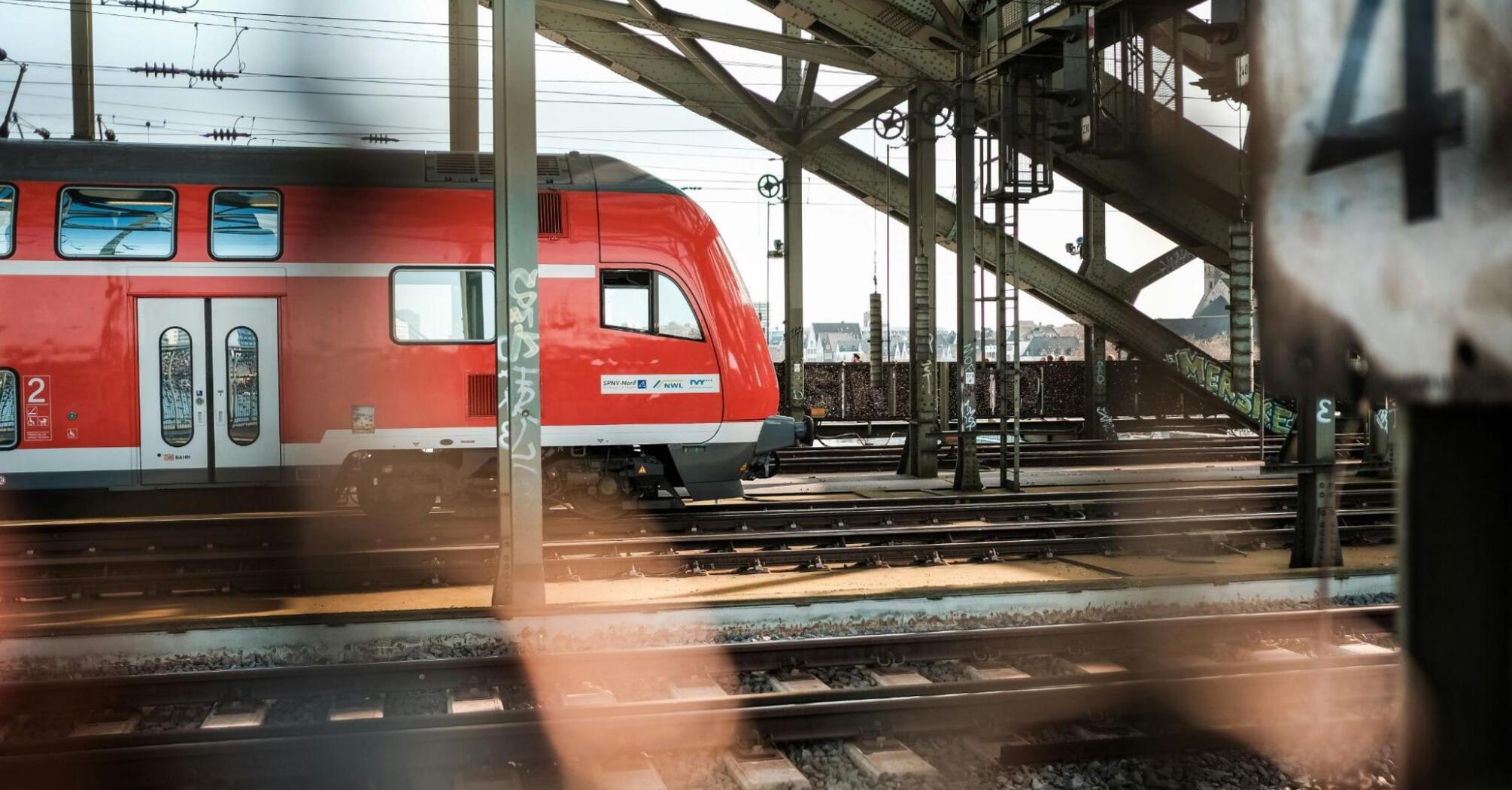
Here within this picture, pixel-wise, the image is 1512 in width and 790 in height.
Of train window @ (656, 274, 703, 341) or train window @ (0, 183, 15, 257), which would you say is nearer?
train window @ (0, 183, 15, 257)

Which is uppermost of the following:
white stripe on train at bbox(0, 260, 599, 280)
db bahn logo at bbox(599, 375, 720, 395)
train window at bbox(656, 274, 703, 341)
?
white stripe on train at bbox(0, 260, 599, 280)

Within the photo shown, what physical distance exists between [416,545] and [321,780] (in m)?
5.59

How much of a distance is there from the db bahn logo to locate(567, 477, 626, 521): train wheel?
95cm

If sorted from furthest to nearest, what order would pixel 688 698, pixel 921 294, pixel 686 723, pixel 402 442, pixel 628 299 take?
pixel 921 294, pixel 628 299, pixel 402 442, pixel 688 698, pixel 686 723

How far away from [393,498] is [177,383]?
2.19 metres

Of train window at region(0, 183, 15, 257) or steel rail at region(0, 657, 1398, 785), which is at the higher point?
train window at region(0, 183, 15, 257)

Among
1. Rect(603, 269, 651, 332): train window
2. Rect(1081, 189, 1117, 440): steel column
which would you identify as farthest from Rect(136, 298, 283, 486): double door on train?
Rect(1081, 189, 1117, 440): steel column

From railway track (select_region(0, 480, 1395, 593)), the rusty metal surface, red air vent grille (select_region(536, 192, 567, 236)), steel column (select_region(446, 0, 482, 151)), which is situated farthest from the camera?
steel column (select_region(446, 0, 482, 151))

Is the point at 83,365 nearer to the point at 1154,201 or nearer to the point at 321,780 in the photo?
the point at 321,780

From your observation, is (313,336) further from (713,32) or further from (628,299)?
(713,32)

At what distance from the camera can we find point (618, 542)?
9.59 meters

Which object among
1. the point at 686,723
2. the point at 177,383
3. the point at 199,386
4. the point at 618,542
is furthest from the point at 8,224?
the point at 686,723

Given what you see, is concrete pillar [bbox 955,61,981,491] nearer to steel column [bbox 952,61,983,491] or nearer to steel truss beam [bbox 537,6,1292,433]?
steel column [bbox 952,61,983,491]

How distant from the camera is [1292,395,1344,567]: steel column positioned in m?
8.57
